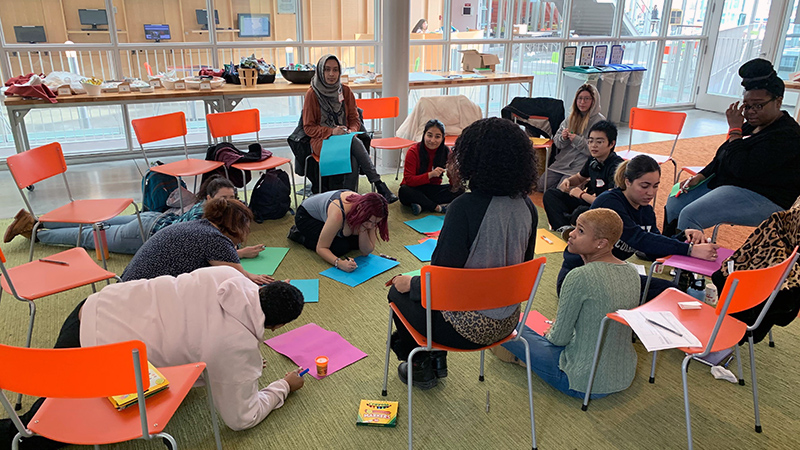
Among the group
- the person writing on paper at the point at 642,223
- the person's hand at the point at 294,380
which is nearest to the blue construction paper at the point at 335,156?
the person writing on paper at the point at 642,223

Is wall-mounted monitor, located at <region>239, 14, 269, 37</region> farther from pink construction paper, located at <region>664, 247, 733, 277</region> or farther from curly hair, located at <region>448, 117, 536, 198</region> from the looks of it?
pink construction paper, located at <region>664, 247, 733, 277</region>

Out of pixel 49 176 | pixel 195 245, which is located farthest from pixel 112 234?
pixel 195 245

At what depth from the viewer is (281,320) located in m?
1.95

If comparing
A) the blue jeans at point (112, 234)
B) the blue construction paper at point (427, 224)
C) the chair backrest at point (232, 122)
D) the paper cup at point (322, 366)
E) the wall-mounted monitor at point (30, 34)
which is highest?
the wall-mounted monitor at point (30, 34)

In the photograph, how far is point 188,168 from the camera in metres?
4.07

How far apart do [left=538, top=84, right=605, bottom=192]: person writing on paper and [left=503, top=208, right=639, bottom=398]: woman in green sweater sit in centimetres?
245

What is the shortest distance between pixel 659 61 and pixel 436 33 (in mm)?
3941

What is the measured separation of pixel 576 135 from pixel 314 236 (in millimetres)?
2419

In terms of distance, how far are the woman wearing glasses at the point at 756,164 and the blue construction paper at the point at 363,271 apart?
201 centimetres

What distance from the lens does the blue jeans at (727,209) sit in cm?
330

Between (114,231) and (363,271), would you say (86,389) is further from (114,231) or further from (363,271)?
(114,231)

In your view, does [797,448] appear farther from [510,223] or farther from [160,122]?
[160,122]

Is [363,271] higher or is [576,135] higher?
[576,135]

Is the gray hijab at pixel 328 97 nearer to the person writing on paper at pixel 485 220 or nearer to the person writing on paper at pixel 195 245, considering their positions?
the person writing on paper at pixel 195 245
